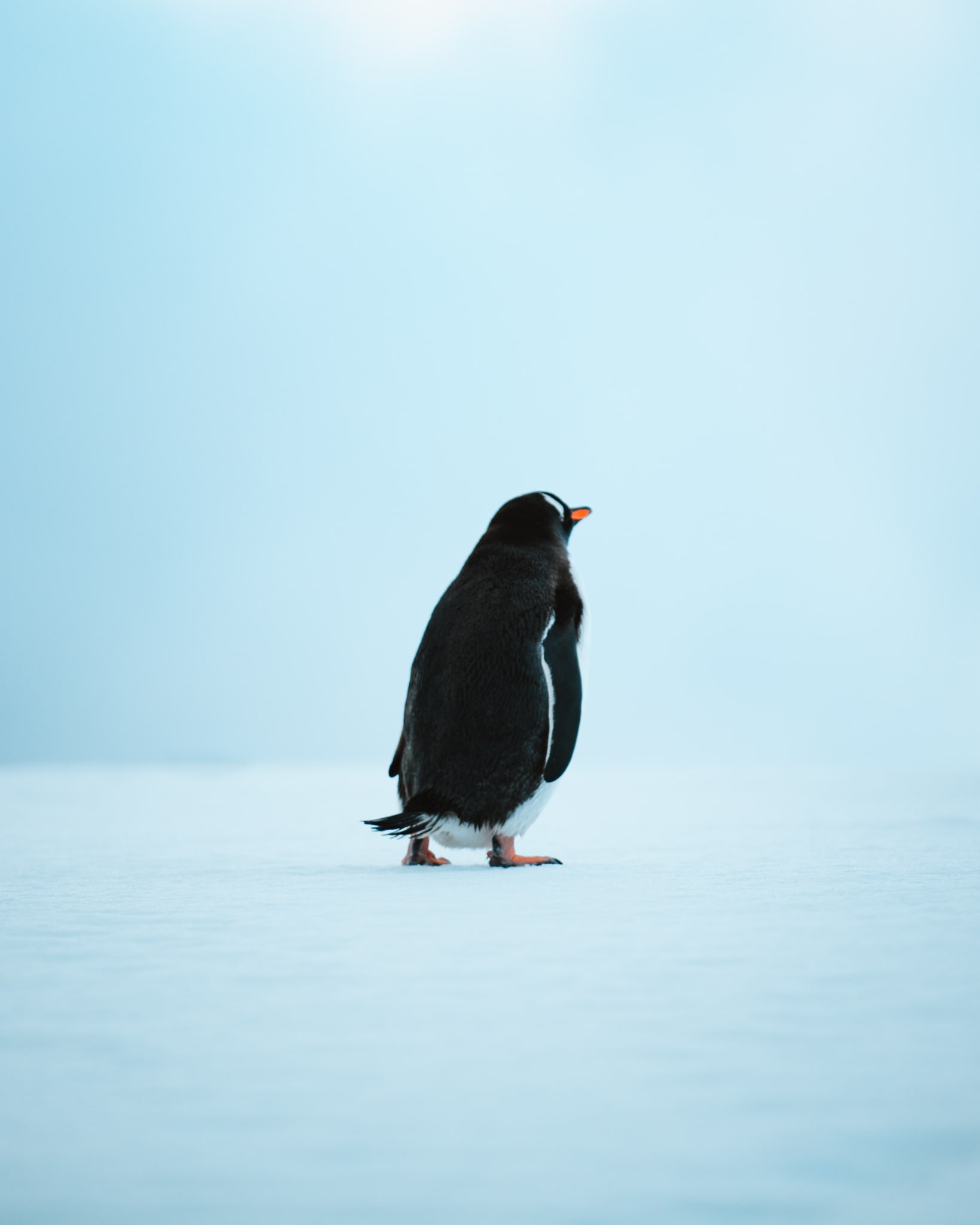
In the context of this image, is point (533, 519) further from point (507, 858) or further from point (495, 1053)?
point (495, 1053)

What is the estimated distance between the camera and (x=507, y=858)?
4074mm

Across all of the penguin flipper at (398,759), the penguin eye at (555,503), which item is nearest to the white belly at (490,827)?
the penguin flipper at (398,759)

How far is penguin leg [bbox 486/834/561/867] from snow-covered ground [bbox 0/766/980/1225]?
72 cm

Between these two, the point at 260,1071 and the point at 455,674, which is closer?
the point at 260,1071

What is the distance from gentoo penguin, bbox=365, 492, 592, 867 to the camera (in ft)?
13.0

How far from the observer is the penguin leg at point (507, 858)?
407 centimetres

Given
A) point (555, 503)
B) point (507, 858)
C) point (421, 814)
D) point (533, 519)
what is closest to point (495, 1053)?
point (421, 814)

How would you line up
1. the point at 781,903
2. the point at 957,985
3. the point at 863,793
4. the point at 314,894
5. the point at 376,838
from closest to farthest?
the point at 957,985 < the point at 781,903 < the point at 314,894 < the point at 376,838 < the point at 863,793

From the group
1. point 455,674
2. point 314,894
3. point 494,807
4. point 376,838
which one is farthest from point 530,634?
point 376,838

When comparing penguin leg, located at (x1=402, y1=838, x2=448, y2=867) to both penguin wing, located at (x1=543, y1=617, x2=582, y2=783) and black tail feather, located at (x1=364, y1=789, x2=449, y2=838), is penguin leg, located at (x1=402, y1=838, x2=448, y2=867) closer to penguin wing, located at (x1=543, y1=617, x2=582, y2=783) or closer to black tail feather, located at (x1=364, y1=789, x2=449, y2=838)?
black tail feather, located at (x1=364, y1=789, x2=449, y2=838)

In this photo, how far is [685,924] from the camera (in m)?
2.46

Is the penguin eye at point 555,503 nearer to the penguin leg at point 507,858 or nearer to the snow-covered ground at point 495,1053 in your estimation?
the penguin leg at point 507,858

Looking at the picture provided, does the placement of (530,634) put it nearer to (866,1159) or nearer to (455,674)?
(455,674)

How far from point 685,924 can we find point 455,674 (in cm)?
176
